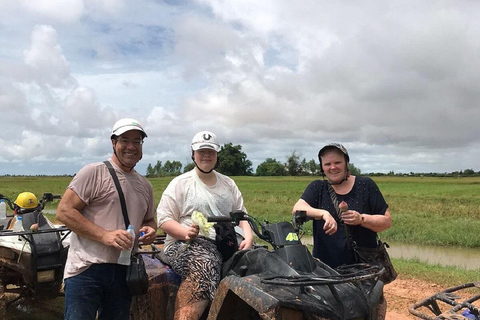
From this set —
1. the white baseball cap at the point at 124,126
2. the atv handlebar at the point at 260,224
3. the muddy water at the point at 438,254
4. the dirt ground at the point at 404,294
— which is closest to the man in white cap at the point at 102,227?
the white baseball cap at the point at 124,126

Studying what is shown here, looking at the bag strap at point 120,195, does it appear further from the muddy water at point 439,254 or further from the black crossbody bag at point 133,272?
the muddy water at point 439,254

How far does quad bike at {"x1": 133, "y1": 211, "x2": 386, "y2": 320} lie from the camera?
3010 mm

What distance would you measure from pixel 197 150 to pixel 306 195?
1.10m

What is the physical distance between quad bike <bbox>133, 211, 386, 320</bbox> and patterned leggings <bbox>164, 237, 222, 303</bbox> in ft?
0.40

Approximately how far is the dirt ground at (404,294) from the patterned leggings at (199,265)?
3319 millimetres

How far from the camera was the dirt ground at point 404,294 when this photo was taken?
6465mm

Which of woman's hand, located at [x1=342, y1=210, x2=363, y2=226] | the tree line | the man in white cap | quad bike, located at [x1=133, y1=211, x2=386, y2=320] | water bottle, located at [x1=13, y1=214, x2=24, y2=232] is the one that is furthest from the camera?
the tree line

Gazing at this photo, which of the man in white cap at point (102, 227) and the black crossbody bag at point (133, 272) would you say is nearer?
the man in white cap at point (102, 227)

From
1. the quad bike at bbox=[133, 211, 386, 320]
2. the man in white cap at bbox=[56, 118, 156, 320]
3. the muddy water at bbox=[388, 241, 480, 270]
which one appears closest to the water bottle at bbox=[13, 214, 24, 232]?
the quad bike at bbox=[133, 211, 386, 320]

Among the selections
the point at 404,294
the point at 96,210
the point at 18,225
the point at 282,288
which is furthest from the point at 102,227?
the point at 404,294

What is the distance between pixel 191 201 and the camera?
4.35 meters

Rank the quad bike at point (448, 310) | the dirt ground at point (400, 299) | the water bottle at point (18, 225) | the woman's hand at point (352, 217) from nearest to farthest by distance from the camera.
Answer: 1. the quad bike at point (448, 310)
2. the woman's hand at point (352, 217)
3. the water bottle at point (18, 225)
4. the dirt ground at point (400, 299)

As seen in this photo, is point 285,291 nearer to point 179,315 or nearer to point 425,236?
point 179,315

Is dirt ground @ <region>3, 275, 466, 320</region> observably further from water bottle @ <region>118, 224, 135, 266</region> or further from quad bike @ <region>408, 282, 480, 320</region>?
water bottle @ <region>118, 224, 135, 266</region>
